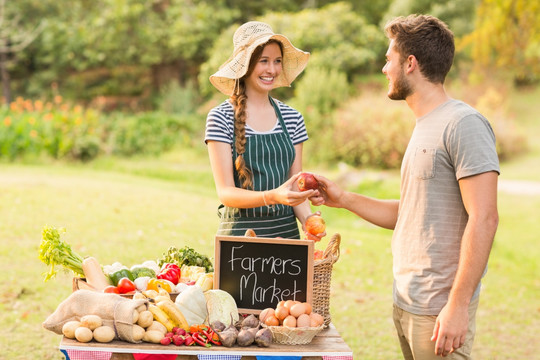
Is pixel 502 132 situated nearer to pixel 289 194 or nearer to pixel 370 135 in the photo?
pixel 370 135

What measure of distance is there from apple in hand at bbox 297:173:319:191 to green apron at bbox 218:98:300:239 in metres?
→ 0.45

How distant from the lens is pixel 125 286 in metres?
3.09

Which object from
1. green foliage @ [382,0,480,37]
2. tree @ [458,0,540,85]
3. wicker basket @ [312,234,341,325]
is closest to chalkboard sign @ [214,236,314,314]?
wicker basket @ [312,234,341,325]

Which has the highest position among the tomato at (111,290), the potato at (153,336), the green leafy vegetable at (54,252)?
the green leafy vegetable at (54,252)

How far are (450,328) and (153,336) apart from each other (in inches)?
45.5

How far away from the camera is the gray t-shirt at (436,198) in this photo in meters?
2.67

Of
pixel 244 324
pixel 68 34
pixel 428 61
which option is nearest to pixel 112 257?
pixel 244 324

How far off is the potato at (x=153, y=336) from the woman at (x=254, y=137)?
867 mm

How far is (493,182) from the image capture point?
2.63 meters

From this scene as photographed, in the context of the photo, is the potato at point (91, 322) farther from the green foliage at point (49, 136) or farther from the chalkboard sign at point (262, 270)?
the green foliage at point (49, 136)

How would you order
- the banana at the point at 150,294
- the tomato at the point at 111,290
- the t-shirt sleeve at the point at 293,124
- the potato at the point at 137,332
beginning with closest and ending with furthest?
the potato at the point at 137,332 < the banana at the point at 150,294 < the tomato at the point at 111,290 < the t-shirt sleeve at the point at 293,124

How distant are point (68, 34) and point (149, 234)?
15.2 m

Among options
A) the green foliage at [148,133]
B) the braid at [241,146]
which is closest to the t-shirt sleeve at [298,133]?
the braid at [241,146]

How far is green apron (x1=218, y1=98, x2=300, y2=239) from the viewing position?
360 centimetres
